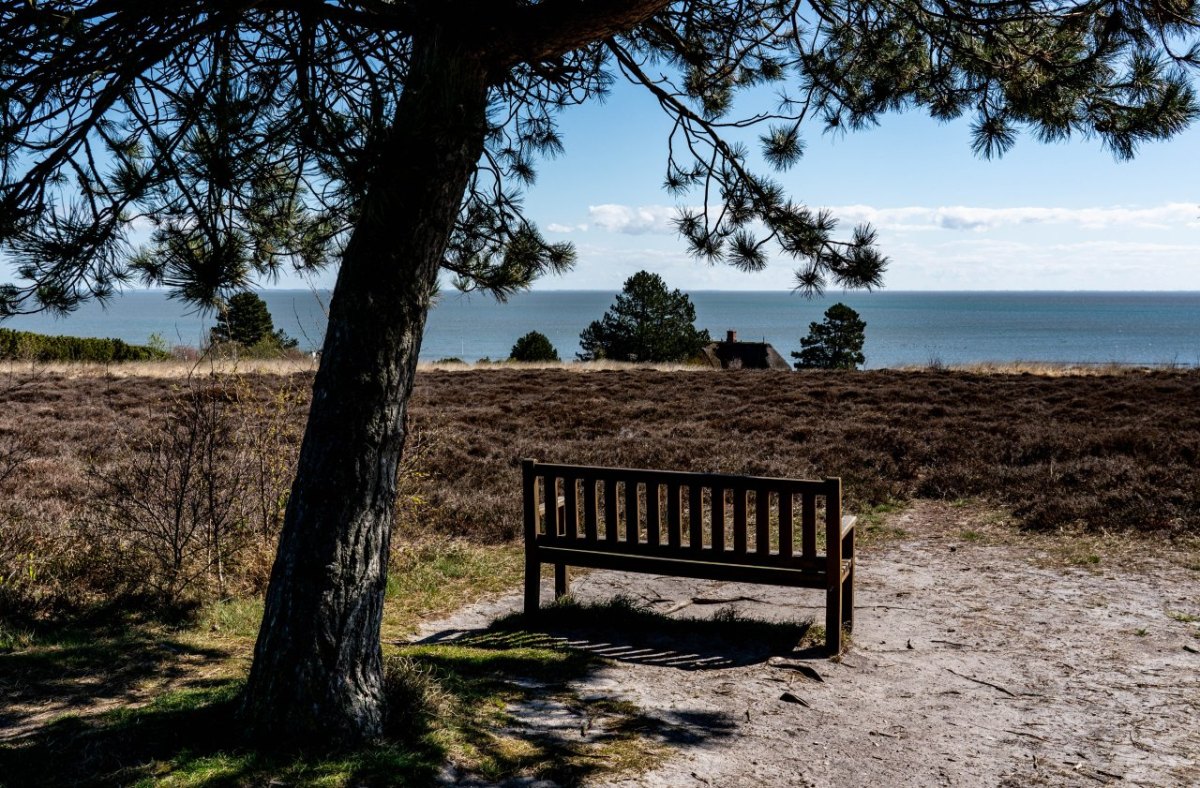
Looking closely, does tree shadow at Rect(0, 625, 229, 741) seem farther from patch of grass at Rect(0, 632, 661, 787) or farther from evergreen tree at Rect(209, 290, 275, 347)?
evergreen tree at Rect(209, 290, 275, 347)

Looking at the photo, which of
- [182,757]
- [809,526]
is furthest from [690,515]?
[182,757]

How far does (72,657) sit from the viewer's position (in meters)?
4.70

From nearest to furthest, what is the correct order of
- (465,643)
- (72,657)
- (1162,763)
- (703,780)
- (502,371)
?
(703,780)
(1162,763)
(72,657)
(465,643)
(502,371)

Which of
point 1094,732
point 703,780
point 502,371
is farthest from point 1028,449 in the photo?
point 502,371

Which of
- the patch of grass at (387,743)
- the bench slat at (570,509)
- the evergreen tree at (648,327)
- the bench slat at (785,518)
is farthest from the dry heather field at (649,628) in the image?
the evergreen tree at (648,327)

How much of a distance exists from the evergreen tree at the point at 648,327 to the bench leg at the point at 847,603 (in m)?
38.5

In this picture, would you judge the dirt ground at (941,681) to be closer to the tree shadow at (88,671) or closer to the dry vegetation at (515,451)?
the tree shadow at (88,671)

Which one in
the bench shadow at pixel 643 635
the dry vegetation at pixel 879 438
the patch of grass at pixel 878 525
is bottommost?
the bench shadow at pixel 643 635

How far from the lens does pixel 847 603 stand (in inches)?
224

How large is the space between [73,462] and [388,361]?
9491 mm

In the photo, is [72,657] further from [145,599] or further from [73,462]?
[73,462]

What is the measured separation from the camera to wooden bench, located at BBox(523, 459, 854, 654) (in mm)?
5070

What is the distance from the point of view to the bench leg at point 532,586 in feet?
19.2

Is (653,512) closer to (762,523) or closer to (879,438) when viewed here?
(762,523)
